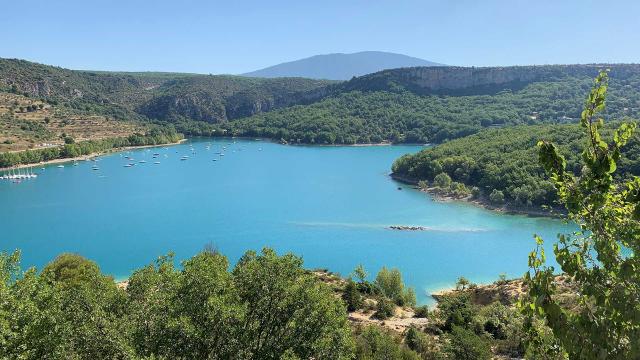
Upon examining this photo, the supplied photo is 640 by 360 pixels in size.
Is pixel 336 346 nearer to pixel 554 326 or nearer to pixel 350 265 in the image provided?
pixel 554 326

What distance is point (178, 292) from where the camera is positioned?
9.58 metres

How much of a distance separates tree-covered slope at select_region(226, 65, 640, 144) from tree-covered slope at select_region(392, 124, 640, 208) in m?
40.7

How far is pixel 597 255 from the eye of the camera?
3.41 metres

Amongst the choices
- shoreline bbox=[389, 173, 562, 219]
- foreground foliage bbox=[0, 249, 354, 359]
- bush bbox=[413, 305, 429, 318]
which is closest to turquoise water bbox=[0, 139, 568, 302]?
shoreline bbox=[389, 173, 562, 219]

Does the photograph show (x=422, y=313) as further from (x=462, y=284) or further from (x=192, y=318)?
(x=192, y=318)

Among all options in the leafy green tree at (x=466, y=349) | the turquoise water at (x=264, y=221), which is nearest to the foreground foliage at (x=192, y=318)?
the leafy green tree at (x=466, y=349)

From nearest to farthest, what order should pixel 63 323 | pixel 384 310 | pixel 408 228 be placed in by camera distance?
pixel 63 323 → pixel 384 310 → pixel 408 228

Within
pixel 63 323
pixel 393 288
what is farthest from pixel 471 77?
pixel 63 323

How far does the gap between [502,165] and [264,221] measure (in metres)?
29.0

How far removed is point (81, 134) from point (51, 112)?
13658mm

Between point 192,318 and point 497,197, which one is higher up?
point 192,318

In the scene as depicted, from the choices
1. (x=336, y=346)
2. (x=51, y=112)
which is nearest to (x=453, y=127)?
(x=51, y=112)

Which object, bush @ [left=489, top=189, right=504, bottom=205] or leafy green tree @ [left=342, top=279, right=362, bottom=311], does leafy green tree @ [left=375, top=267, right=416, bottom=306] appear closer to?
leafy green tree @ [left=342, top=279, right=362, bottom=311]

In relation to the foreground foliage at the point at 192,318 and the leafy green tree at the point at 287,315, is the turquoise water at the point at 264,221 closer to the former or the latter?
the leafy green tree at the point at 287,315
